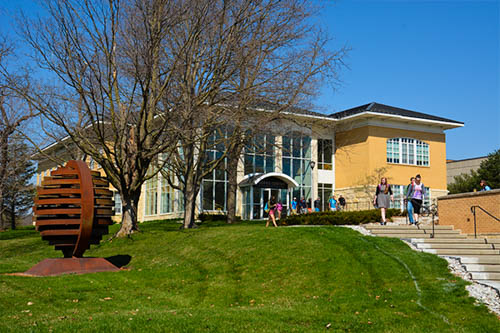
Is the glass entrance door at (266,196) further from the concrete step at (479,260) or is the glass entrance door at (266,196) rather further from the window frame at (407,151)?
the concrete step at (479,260)

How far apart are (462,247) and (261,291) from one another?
670 cm

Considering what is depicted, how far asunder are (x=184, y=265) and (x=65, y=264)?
331cm

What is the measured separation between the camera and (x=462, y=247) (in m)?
14.9

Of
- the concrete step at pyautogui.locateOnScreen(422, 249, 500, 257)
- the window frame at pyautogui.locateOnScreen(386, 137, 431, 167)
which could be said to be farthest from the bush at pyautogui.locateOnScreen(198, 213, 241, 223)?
the concrete step at pyautogui.locateOnScreen(422, 249, 500, 257)

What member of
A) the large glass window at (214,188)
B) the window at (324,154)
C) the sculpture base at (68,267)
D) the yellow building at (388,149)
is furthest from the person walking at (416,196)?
the window at (324,154)

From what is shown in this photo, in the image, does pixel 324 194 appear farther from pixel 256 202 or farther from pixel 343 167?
pixel 256 202

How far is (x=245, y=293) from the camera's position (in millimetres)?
11508

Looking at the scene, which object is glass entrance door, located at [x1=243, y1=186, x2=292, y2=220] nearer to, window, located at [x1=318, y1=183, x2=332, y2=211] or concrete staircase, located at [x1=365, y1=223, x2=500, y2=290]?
window, located at [x1=318, y1=183, x2=332, y2=211]

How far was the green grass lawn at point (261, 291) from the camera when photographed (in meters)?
8.21

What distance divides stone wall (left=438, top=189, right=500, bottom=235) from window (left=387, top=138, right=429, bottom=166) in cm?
2055

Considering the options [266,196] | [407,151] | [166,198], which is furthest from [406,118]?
[166,198]

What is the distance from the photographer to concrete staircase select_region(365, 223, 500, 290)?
12.1 metres

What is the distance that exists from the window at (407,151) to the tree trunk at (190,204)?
68.8 ft

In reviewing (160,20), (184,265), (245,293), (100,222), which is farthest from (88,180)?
(160,20)
